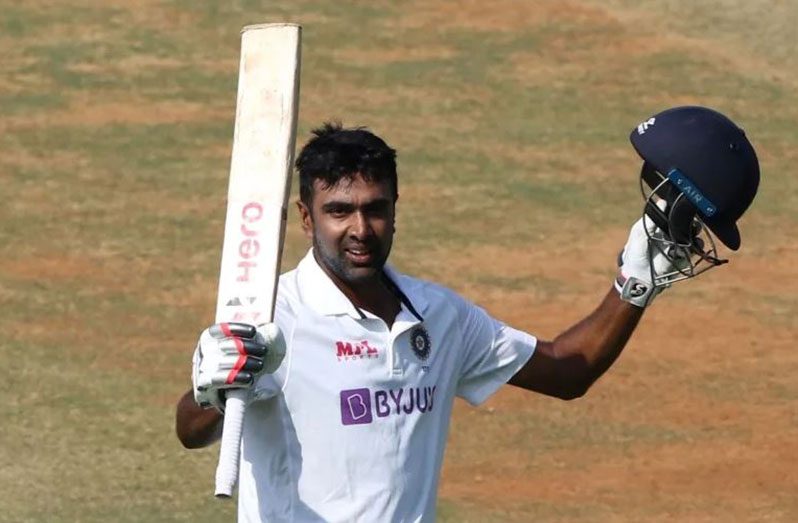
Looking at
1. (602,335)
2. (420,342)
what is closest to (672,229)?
(602,335)

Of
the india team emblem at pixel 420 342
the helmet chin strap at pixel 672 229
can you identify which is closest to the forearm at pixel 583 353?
the helmet chin strap at pixel 672 229

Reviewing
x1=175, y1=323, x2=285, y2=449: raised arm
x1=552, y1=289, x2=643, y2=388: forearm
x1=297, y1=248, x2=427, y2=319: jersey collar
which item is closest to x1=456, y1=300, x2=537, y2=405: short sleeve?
x1=552, y1=289, x2=643, y2=388: forearm

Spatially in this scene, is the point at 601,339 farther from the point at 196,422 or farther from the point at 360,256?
the point at 196,422

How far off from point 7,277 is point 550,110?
5.78 meters

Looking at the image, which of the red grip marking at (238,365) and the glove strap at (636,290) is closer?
the red grip marking at (238,365)

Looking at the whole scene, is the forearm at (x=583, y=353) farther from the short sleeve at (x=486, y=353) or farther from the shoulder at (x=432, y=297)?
the shoulder at (x=432, y=297)

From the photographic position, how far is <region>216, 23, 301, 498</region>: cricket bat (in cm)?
515

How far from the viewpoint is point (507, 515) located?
9555mm

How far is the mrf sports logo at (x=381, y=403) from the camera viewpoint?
4871 millimetres

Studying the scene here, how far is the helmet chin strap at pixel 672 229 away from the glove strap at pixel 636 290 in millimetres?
29

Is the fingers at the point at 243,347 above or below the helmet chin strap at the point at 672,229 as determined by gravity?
below

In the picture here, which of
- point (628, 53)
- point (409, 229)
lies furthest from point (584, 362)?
point (628, 53)

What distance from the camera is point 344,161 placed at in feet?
16.3

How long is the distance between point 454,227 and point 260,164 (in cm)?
919
